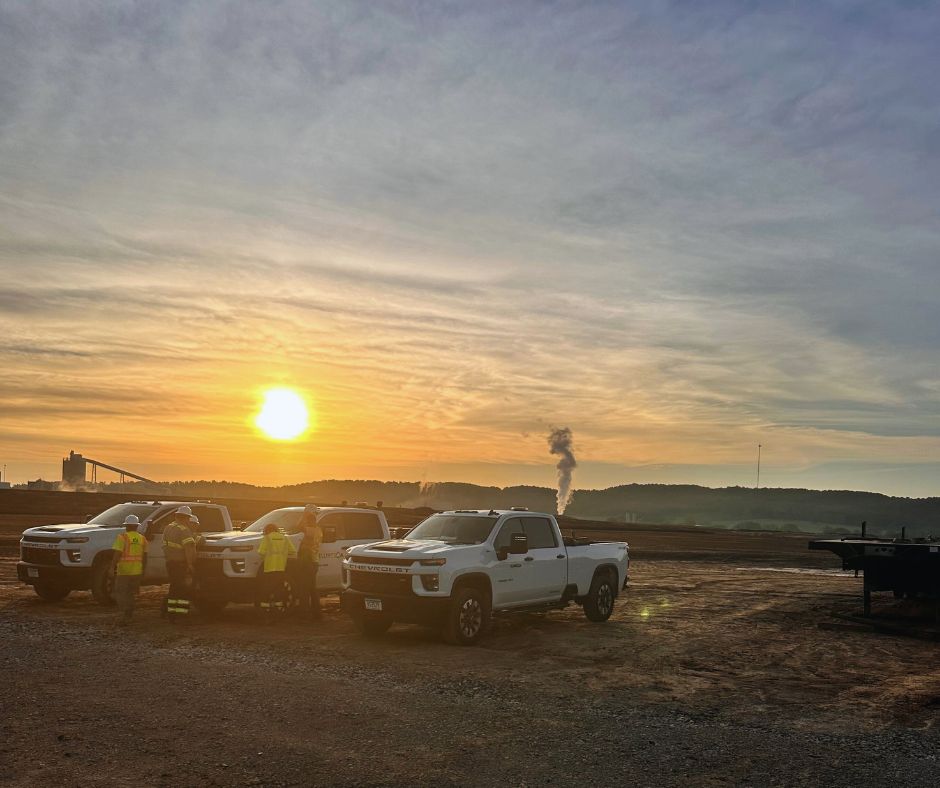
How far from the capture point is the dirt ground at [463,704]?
24.2 ft

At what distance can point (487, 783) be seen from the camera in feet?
22.9

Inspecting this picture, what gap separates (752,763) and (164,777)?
5.04m

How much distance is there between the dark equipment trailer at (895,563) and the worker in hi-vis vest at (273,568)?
9.98m

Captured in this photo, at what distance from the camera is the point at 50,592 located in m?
18.1

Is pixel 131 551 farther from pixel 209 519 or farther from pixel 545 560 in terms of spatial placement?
pixel 545 560

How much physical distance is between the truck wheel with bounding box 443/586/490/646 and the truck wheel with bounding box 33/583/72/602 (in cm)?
915

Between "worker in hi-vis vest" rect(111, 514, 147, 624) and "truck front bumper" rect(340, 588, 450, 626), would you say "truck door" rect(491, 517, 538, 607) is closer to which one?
"truck front bumper" rect(340, 588, 450, 626)

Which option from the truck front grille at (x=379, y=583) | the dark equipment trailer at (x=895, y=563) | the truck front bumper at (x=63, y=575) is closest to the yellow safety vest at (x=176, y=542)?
the truck front bumper at (x=63, y=575)

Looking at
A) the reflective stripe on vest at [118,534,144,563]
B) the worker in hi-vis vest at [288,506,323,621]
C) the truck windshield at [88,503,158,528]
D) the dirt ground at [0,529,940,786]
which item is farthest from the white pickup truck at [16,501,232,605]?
the worker in hi-vis vest at [288,506,323,621]

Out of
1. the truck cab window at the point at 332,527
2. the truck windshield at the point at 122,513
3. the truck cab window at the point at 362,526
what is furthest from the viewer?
the truck windshield at the point at 122,513

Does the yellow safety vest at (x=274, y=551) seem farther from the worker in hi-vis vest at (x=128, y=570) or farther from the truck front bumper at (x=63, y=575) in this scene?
the truck front bumper at (x=63, y=575)

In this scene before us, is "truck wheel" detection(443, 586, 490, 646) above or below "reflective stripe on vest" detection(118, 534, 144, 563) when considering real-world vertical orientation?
below

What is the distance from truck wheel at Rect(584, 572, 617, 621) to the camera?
651 inches

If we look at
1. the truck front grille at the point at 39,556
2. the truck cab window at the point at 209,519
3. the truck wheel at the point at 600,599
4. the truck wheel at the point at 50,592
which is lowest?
the truck wheel at the point at 50,592
